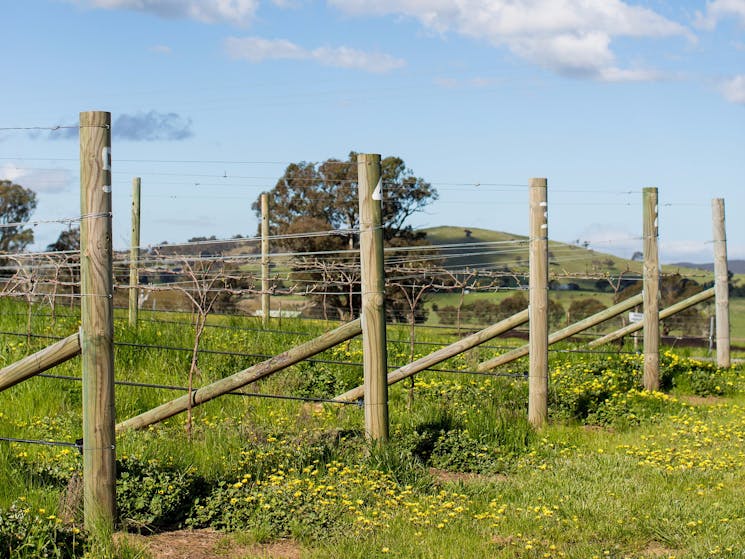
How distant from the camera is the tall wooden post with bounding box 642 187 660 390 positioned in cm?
1277

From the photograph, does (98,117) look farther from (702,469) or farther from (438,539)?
(702,469)

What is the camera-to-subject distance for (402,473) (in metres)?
7.31

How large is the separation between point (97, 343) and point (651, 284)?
346 inches

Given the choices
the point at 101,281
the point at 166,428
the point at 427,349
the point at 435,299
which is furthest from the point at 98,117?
the point at 435,299

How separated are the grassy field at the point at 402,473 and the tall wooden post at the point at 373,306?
0.94 ft

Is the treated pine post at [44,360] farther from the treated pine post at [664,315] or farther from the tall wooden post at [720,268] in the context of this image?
the tall wooden post at [720,268]

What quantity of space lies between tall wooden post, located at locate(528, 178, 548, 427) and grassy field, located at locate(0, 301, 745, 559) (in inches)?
11.3

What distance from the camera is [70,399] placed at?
10.2 meters

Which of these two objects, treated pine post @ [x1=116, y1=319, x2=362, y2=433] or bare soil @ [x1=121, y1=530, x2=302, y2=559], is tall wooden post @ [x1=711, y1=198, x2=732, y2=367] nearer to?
treated pine post @ [x1=116, y1=319, x2=362, y2=433]

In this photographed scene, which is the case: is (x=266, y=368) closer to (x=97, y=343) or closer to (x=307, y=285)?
(x=97, y=343)

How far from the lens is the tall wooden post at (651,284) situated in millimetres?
12766

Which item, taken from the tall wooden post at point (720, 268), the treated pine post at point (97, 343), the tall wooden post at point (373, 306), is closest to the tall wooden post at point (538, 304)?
the tall wooden post at point (373, 306)

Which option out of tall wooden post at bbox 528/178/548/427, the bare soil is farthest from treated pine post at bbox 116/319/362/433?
tall wooden post at bbox 528/178/548/427

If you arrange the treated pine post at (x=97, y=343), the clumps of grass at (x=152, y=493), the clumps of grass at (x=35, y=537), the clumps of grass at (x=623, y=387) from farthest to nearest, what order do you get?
the clumps of grass at (x=623, y=387)
the clumps of grass at (x=152, y=493)
the treated pine post at (x=97, y=343)
the clumps of grass at (x=35, y=537)
